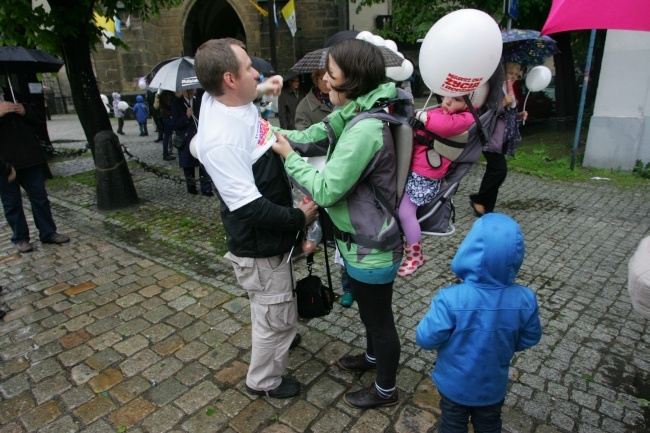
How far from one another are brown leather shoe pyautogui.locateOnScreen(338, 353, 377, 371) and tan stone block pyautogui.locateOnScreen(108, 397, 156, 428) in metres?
1.21

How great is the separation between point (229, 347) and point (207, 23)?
74.7 feet

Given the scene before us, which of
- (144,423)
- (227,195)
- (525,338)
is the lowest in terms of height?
(144,423)

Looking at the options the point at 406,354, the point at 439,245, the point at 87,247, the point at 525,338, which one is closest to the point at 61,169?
the point at 87,247

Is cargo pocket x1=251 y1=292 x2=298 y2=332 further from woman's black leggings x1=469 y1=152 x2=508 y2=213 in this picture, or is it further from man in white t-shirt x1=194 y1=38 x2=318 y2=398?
woman's black leggings x1=469 y1=152 x2=508 y2=213

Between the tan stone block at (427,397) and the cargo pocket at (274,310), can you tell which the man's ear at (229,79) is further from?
the tan stone block at (427,397)

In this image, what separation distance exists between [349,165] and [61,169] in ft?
31.6

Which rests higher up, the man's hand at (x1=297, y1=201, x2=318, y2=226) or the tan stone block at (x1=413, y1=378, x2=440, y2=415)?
the man's hand at (x1=297, y1=201, x2=318, y2=226)

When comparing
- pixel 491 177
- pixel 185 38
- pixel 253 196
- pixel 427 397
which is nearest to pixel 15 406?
pixel 253 196

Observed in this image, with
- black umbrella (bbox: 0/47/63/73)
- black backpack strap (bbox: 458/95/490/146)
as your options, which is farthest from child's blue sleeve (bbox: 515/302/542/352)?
black umbrella (bbox: 0/47/63/73)

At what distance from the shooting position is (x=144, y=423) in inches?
97.0

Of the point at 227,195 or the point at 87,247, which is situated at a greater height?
the point at 227,195

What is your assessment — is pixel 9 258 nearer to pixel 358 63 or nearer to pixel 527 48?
pixel 358 63

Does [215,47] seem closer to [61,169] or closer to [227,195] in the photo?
[227,195]

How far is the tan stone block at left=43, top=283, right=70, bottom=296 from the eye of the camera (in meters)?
4.00
